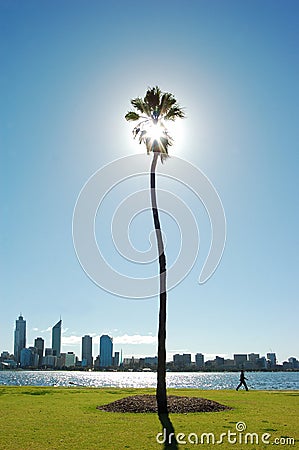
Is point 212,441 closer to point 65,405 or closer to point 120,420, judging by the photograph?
point 120,420

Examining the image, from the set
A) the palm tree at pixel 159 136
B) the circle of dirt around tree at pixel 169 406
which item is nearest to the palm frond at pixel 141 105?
the palm tree at pixel 159 136

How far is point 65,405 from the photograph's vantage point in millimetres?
24625

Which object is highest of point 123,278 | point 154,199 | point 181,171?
point 181,171

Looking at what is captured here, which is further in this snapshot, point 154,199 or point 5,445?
point 154,199

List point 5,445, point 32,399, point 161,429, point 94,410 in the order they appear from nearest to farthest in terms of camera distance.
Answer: point 5,445 < point 161,429 < point 94,410 < point 32,399

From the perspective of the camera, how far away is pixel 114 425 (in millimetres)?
18312

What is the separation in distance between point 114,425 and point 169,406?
5.35 meters

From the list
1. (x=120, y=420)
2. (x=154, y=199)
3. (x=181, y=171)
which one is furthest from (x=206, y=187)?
(x=120, y=420)

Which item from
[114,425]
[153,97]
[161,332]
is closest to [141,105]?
[153,97]

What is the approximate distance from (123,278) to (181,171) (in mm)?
6845

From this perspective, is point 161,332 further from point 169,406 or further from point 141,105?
point 141,105

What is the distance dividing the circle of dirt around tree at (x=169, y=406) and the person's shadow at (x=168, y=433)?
5.99 ft

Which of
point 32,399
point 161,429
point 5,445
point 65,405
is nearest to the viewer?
point 5,445

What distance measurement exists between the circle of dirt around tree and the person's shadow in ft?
5.99
